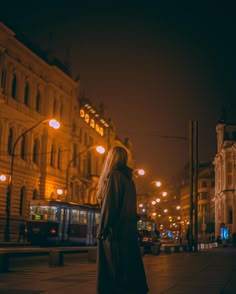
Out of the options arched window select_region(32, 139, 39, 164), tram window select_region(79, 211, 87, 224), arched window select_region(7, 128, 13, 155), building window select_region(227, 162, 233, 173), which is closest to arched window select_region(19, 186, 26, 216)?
arched window select_region(32, 139, 39, 164)

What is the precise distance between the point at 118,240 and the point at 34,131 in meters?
45.7

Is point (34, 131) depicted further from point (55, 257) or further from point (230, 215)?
point (230, 215)

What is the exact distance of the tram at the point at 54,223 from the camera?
1423 inches

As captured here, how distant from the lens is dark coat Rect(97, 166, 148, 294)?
19.2 feet

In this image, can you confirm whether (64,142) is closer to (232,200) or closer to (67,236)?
(67,236)

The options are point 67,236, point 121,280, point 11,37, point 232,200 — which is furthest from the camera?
point 232,200

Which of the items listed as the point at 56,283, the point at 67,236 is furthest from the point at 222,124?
the point at 56,283

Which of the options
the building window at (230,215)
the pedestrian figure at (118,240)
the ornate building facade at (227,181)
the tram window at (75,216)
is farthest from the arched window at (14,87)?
the building window at (230,215)

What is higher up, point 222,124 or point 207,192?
point 222,124

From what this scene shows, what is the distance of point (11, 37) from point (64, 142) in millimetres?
15595

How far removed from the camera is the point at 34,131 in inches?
2002

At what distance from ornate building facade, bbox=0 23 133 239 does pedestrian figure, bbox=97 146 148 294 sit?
31.8 m

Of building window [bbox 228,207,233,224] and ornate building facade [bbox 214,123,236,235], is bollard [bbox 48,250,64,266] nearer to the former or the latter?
ornate building facade [bbox 214,123,236,235]

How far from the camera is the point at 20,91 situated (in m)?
48.0
